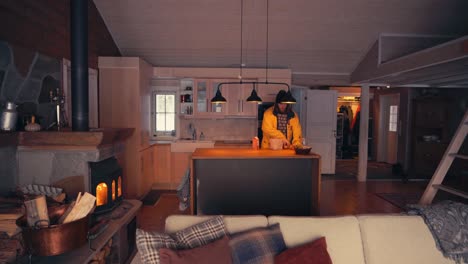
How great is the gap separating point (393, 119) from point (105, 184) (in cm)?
867

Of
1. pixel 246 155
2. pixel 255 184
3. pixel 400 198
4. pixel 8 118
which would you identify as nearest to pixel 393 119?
pixel 400 198

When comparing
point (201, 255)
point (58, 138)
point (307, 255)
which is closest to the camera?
point (201, 255)

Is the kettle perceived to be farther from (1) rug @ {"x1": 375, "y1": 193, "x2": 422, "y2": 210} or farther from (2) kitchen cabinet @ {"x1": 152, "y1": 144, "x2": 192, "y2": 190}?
(1) rug @ {"x1": 375, "y1": 193, "x2": 422, "y2": 210}

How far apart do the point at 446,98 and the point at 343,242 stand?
6755mm

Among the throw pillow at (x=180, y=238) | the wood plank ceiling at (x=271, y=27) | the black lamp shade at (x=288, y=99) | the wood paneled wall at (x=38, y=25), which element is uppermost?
the wood plank ceiling at (x=271, y=27)

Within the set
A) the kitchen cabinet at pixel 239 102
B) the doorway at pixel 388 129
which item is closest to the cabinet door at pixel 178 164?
the kitchen cabinet at pixel 239 102

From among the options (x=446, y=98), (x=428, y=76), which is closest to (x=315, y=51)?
(x=428, y=76)

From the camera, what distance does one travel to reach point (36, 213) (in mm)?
2002

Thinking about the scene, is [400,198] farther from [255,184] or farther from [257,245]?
[257,245]

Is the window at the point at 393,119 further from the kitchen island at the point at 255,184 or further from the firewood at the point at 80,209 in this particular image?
the firewood at the point at 80,209

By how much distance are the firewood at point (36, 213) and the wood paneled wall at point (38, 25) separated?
1674mm

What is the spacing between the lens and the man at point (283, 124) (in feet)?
15.0

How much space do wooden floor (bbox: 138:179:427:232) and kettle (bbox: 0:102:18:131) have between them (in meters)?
2.02

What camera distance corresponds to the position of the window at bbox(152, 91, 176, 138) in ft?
21.1
